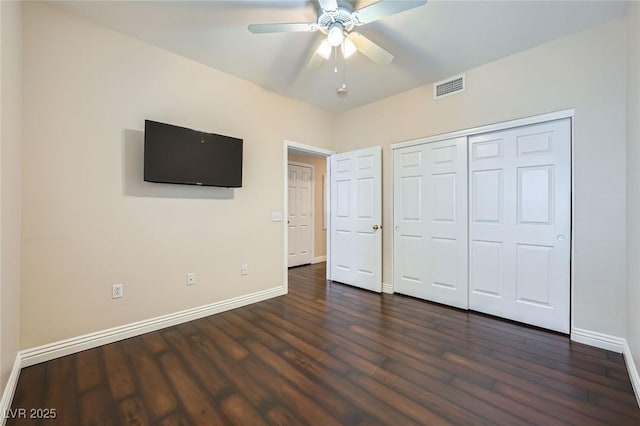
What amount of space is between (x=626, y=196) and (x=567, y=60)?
4.19 feet

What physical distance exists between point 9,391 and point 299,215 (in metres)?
4.42

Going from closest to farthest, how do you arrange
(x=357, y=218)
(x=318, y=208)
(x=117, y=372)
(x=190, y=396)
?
(x=190, y=396)
(x=117, y=372)
(x=357, y=218)
(x=318, y=208)

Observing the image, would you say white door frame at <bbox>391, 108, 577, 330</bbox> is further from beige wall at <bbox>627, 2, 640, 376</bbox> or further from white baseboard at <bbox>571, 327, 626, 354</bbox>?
beige wall at <bbox>627, 2, 640, 376</bbox>

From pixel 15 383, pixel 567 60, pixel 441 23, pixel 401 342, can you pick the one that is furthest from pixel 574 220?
pixel 15 383

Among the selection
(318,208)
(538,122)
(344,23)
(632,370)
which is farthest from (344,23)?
(318,208)

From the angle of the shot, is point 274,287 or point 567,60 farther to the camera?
point 274,287

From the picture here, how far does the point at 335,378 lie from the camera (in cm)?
188

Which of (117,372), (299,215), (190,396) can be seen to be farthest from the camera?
(299,215)

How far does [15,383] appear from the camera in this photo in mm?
1794

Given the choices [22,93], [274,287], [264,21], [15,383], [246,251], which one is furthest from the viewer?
[274,287]

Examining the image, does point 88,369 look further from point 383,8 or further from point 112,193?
point 383,8

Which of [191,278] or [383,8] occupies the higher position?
[383,8]

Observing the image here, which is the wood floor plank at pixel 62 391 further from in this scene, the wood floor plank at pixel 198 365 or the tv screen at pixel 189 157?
the tv screen at pixel 189 157

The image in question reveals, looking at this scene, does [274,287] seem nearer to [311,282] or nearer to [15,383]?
[311,282]
